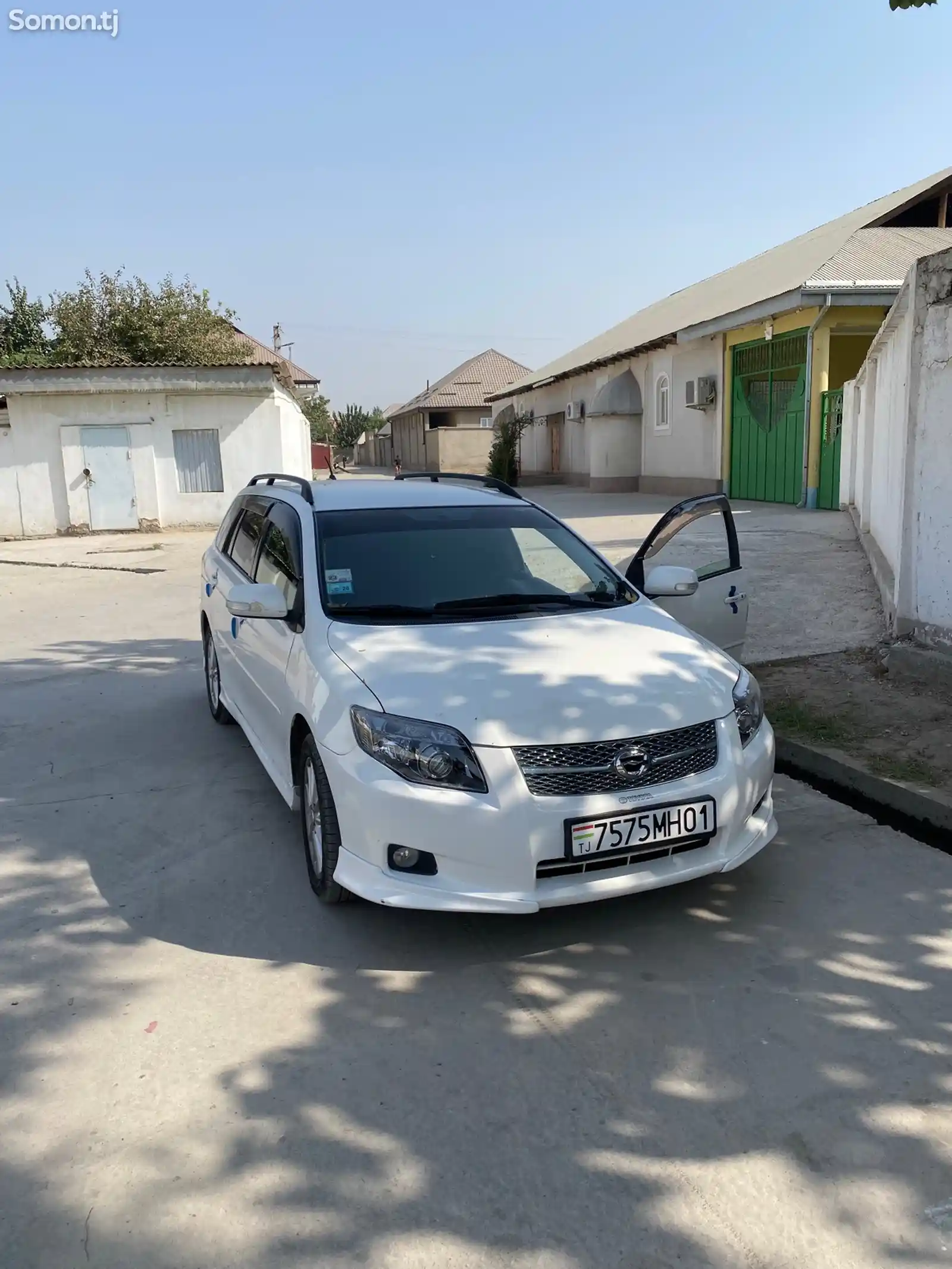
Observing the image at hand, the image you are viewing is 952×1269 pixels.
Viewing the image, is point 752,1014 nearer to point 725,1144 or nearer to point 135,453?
point 725,1144

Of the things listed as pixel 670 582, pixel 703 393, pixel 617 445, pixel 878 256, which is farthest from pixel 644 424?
pixel 670 582

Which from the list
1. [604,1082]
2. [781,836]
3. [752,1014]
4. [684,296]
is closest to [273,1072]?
[604,1082]

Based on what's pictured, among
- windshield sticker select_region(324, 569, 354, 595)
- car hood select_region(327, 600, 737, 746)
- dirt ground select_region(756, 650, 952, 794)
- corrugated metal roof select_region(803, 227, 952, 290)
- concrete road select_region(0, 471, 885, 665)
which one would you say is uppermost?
corrugated metal roof select_region(803, 227, 952, 290)

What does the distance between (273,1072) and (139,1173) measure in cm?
47

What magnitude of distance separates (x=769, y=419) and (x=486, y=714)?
17.6 metres

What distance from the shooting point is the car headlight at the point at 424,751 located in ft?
10.8

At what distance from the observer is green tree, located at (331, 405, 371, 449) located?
4058 inches

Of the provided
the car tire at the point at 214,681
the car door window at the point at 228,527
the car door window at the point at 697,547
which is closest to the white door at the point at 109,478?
the car door window at the point at 697,547

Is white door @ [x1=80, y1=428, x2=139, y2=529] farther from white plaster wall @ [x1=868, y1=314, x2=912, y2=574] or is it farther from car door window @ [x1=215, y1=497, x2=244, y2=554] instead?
car door window @ [x1=215, y1=497, x2=244, y2=554]

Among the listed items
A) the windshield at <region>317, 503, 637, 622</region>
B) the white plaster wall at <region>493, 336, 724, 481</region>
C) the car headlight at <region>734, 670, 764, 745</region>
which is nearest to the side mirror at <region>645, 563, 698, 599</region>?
the windshield at <region>317, 503, 637, 622</region>

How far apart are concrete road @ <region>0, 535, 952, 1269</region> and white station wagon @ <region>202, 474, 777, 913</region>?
0.31 meters

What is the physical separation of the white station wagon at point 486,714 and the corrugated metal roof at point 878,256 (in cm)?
1328

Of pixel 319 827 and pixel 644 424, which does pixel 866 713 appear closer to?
pixel 319 827

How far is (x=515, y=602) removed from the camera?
4.48 metres
